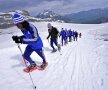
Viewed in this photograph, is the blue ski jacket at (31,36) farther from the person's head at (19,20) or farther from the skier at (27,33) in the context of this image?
the person's head at (19,20)

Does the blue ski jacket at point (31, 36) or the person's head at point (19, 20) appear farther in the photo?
the blue ski jacket at point (31, 36)

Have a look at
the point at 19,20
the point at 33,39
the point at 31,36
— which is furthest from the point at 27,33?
the point at 19,20

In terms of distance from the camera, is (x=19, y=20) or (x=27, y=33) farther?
(x=27, y=33)

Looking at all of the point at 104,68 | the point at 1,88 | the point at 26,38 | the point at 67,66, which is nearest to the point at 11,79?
the point at 1,88

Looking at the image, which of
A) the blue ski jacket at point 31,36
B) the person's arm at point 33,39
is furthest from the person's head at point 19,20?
the person's arm at point 33,39

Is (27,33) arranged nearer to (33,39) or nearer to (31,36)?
(31,36)

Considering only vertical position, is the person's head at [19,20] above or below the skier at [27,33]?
above

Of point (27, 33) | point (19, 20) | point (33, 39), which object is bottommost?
point (33, 39)

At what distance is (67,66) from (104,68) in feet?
5.58

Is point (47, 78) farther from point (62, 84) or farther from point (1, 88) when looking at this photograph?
point (1, 88)

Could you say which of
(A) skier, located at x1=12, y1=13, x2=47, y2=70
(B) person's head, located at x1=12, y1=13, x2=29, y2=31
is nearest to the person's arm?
(A) skier, located at x1=12, y1=13, x2=47, y2=70

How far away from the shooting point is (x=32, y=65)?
895 cm

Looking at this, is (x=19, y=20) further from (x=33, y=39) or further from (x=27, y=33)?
(x=33, y=39)

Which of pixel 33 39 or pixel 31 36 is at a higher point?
pixel 31 36
